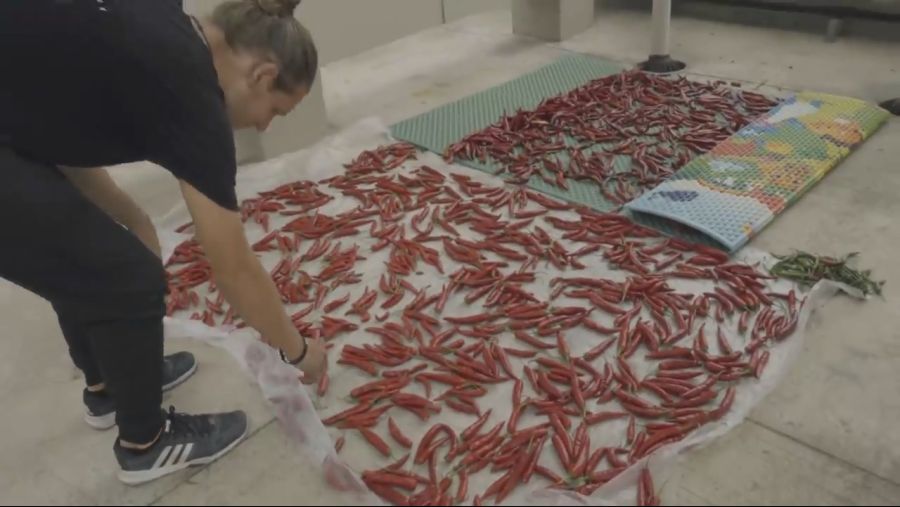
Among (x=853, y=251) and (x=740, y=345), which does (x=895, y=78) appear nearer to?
(x=853, y=251)

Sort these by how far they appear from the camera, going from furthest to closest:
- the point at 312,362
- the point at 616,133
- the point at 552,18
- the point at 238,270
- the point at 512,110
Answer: the point at 552,18 < the point at 512,110 < the point at 616,133 < the point at 312,362 < the point at 238,270

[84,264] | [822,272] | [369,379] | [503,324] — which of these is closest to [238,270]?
[84,264]

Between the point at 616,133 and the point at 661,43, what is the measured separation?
48.2 inches

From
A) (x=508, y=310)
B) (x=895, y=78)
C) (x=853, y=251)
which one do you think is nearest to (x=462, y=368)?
(x=508, y=310)

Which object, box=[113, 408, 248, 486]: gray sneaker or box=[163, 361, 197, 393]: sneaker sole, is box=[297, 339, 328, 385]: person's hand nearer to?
box=[113, 408, 248, 486]: gray sneaker

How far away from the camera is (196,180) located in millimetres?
1628

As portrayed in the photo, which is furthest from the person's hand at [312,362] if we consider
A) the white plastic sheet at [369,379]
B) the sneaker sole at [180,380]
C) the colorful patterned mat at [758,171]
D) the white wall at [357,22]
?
the white wall at [357,22]

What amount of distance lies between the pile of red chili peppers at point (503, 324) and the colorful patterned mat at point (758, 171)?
12 cm

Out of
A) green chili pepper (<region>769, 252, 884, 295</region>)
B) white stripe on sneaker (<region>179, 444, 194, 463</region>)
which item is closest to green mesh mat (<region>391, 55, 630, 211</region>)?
green chili pepper (<region>769, 252, 884, 295</region>)

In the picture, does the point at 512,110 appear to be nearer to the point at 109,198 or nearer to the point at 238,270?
the point at 109,198

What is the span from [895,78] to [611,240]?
2.62 metres

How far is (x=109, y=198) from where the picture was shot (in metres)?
2.21

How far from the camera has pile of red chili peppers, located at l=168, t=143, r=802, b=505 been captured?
224cm

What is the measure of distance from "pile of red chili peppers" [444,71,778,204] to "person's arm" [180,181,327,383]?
204cm
